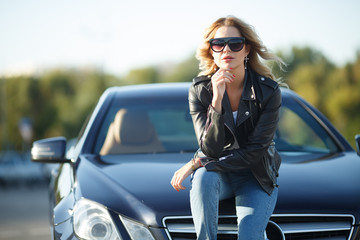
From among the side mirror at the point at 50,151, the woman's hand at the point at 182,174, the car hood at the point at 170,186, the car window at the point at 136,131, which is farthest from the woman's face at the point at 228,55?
the side mirror at the point at 50,151

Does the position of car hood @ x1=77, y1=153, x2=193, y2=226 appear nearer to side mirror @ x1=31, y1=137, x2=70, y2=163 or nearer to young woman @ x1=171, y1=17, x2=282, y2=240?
young woman @ x1=171, y1=17, x2=282, y2=240

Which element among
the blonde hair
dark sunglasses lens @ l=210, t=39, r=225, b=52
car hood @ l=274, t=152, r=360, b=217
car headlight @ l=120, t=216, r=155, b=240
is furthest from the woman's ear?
car headlight @ l=120, t=216, r=155, b=240

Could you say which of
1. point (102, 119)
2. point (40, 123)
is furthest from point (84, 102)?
point (102, 119)

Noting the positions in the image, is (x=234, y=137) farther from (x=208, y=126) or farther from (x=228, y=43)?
(x=228, y=43)

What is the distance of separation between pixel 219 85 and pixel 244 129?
28cm

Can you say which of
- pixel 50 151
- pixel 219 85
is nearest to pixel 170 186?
pixel 219 85

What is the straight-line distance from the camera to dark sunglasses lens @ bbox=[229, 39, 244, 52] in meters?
2.77

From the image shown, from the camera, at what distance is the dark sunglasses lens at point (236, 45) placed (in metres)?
2.77

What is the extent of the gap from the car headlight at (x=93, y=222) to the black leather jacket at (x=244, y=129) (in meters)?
0.56

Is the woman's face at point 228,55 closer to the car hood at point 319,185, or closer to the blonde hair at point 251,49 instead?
the blonde hair at point 251,49

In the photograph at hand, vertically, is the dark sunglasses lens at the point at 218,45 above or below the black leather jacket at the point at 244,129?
above

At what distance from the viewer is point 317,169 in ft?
10.4

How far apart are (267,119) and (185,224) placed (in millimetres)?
676

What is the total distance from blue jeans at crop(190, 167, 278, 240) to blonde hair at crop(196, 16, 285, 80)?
2.18 ft
